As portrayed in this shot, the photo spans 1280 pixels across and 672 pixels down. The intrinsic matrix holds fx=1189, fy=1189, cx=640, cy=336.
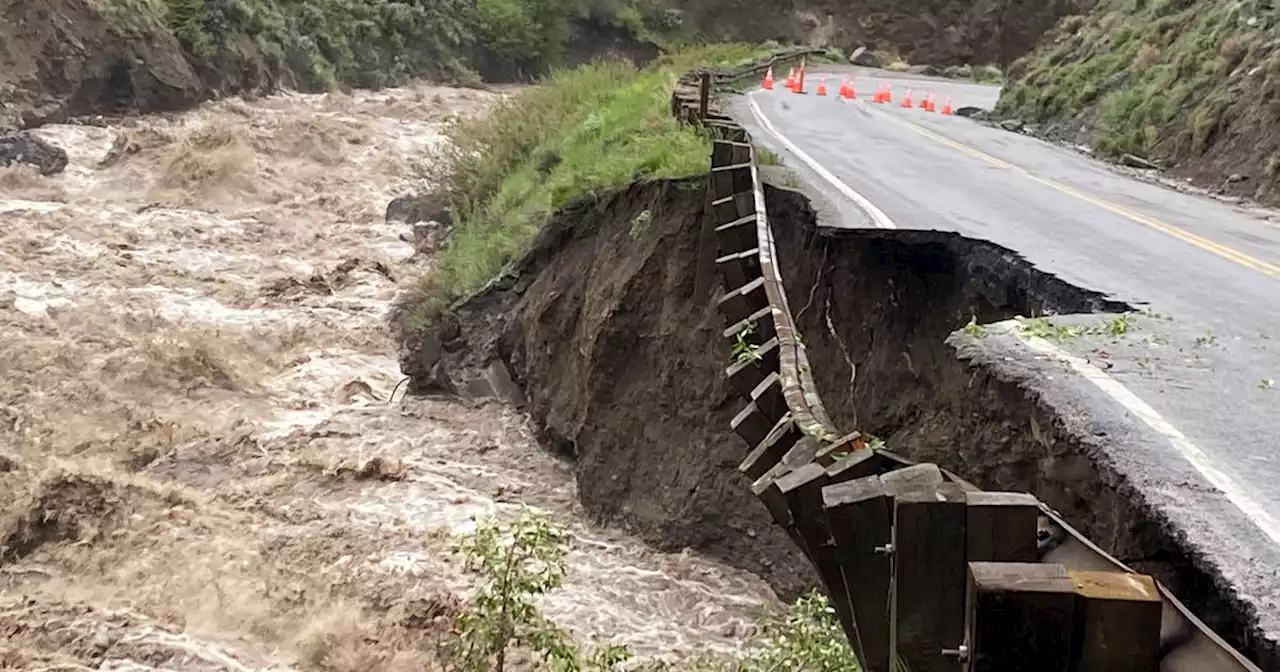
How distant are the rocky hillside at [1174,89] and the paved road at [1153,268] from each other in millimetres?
885

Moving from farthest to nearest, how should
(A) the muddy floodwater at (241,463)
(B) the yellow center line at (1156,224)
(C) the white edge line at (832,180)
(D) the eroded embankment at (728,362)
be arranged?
(A) the muddy floodwater at (241,463)
(C) the white edge line at (832,180)
(B) the yellow center line at (1156,224)
(D) the eroded embankment at (728,362)

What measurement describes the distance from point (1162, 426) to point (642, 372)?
681cm

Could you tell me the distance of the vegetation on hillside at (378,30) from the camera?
111 ft

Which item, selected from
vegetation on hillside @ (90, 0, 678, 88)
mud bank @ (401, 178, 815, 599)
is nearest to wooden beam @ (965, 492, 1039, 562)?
mud bank @ (401, 178, 815, 599)

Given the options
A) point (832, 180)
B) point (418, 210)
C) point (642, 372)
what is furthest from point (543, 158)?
point (642, 372)

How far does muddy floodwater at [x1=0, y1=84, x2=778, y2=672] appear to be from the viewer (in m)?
9.73

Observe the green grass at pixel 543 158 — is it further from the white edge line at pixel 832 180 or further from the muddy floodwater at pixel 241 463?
the muddy floodwater at pixel 241 463

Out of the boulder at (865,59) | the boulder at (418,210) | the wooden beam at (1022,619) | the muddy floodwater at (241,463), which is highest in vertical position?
the wooden beam at (1022,619)

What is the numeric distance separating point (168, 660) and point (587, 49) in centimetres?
4460

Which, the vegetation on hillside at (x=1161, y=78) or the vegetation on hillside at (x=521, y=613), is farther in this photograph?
the vegetation on hillside at (x=1161, y=78)

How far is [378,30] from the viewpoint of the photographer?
42156 mm

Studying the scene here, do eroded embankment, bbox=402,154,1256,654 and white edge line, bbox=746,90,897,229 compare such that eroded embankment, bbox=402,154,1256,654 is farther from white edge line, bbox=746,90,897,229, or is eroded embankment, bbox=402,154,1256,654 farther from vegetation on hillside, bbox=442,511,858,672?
vegetation on hillside, bbox=442,511,858,672

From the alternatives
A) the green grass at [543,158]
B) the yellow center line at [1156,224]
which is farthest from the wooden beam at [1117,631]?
the green grass at [543,158]

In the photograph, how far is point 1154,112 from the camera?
52.4 feet
